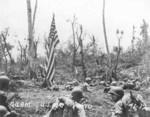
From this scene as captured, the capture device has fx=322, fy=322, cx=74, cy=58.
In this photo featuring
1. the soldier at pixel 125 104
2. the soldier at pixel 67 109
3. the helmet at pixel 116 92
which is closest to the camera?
Result: the soldier at pixel 67 109

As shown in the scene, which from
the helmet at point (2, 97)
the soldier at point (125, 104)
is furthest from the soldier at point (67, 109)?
the helmet at point (2, 97)

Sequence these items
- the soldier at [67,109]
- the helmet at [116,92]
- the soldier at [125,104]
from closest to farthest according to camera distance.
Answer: the soldier at [67,109]
the soldier at [125,104]
the helmet at [116,92]

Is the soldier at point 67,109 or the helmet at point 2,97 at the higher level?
the helmet at point 2,97

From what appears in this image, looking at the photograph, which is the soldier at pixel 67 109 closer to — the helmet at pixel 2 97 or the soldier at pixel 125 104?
the soldier at pixel 125 104

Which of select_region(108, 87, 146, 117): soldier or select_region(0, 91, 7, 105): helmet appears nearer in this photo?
select_region(108, 87, 146, 117): soldier

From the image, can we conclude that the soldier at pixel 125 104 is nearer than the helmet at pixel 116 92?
Yes

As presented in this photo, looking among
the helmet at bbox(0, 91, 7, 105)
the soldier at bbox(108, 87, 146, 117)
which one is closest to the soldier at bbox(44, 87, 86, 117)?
the soldier at bbox(108, 87, 146, 117)

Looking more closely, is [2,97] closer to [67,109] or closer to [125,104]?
[67,109]

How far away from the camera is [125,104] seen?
6.36m

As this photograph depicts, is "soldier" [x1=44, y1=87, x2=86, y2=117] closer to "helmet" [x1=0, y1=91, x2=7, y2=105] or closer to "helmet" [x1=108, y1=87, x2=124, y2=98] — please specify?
"helmet" [x1=108, y1=87, x2=124, y2=98]

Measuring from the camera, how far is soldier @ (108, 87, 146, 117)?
6.30 meters

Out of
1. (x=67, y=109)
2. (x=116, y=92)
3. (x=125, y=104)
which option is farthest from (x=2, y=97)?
(x=125, y=104)

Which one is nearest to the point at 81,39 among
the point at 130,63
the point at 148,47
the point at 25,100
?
the point at 130,63

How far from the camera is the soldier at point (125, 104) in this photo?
248 inches
